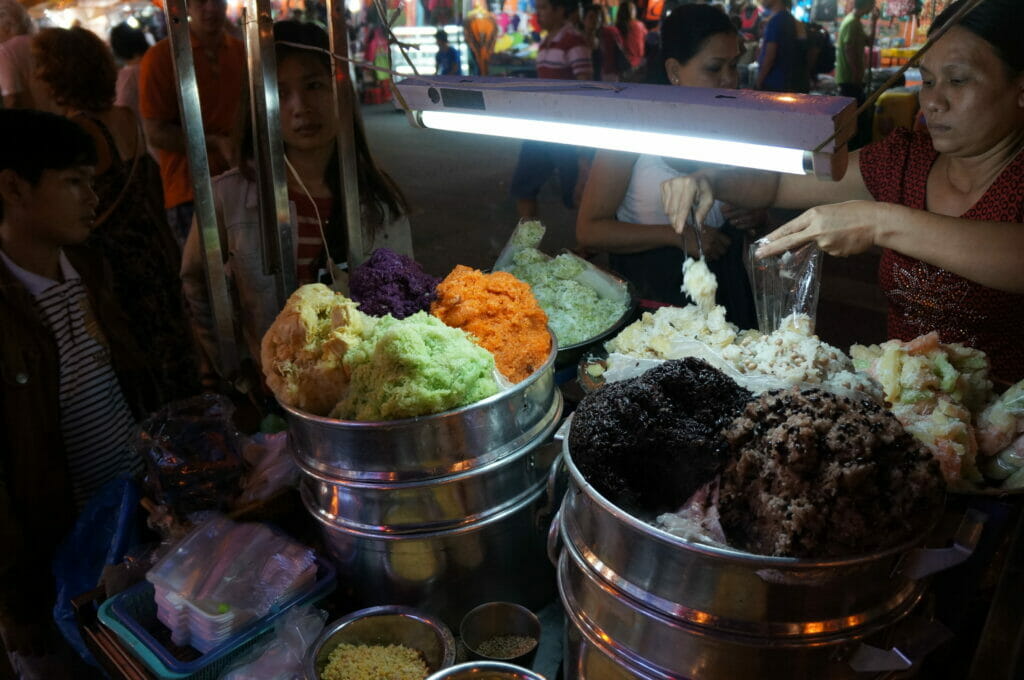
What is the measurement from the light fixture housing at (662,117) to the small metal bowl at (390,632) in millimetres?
1135

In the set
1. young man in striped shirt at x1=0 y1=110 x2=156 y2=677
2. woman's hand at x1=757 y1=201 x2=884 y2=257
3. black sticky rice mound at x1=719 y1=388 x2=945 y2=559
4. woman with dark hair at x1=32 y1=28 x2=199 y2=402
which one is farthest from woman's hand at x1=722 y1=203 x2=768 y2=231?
woman with dark hair at x1=32 y1=28 x2=199 y2=402

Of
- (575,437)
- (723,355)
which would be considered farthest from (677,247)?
(575,437)

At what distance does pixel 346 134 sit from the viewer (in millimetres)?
2418

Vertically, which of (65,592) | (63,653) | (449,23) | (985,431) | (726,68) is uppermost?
(449,23)

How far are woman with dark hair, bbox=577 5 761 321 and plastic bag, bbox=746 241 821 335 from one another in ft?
3.24

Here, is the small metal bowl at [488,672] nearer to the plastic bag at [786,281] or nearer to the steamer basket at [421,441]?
the steamer basket at [421,441]

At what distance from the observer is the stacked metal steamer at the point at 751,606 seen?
1.09 m

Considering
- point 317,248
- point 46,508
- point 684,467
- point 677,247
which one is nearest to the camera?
point 684,467

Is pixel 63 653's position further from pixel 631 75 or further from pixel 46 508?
pixel 631 75

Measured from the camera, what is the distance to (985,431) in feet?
4.90

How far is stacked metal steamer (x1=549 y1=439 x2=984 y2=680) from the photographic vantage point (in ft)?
3.59

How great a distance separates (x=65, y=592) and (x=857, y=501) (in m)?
2.30

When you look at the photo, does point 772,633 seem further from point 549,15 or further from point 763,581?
point 549,15

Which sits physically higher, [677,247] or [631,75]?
[631,75]
